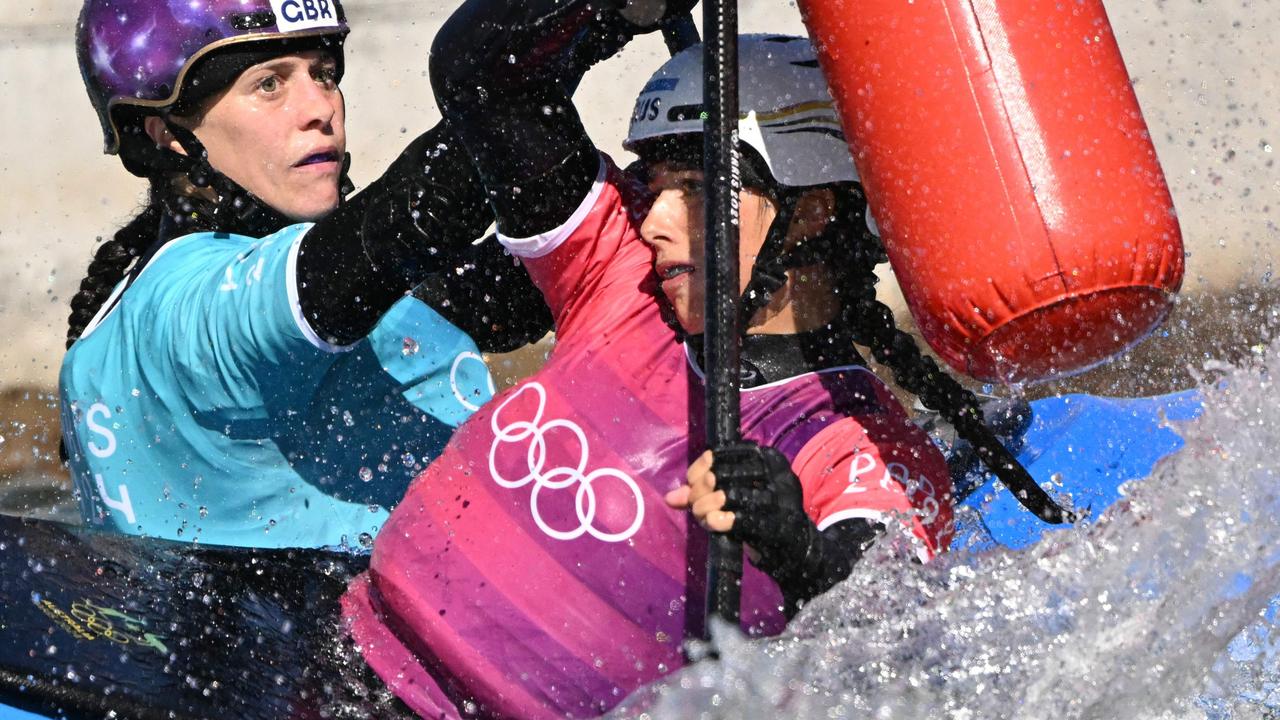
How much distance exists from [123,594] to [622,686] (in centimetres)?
90

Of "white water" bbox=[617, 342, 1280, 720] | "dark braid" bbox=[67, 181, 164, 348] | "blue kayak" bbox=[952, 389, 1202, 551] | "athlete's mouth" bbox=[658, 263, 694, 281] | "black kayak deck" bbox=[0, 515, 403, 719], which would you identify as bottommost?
"blue kayak" bbox=[952, 389, 1202, 551]

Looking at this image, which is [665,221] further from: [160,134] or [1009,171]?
[160,134]

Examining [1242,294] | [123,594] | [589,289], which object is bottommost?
[1242,294]

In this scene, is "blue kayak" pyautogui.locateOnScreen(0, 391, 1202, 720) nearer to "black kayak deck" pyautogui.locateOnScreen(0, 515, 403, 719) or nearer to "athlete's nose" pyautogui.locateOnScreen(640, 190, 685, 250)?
"black kayak deck" pyautogui.locateOnScreen(0, 515, 403, 719)

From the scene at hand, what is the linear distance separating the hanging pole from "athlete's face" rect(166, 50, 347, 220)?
3.50 ft

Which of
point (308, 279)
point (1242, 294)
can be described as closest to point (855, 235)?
point (308, 279)

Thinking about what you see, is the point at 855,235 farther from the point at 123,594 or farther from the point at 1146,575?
the point at 123,594

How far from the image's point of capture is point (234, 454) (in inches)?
104

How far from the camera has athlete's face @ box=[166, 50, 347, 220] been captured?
9.00ft

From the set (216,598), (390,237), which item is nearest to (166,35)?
(390,237)

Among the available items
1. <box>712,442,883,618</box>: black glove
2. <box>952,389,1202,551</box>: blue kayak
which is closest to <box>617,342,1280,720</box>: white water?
<box>712,442,883,618</box>: black glove

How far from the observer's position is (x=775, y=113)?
215 cm

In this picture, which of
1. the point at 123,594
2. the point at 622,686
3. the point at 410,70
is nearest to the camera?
the point at 622,686

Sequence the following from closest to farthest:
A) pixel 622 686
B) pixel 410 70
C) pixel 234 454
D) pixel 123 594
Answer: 1. pixel 622 686
2. pixel 123 594
3. pixel 234 454
4. pixel 410 70
